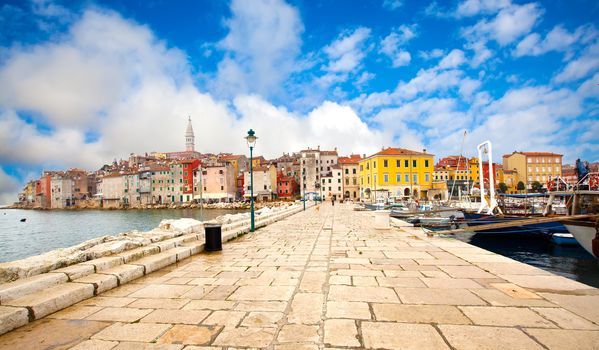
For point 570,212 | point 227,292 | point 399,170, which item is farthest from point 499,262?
point 399,170

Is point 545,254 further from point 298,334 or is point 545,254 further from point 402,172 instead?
point 402,172

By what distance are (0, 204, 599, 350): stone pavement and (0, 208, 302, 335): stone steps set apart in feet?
0.39

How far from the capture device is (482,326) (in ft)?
10.8

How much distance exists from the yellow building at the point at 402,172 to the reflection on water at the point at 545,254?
3194cm

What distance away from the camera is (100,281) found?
4.67 meters

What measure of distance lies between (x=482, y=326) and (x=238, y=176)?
9351 cm

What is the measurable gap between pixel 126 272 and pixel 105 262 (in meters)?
0.58

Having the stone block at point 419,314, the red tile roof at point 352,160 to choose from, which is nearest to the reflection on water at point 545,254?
the stone block at point 419,314

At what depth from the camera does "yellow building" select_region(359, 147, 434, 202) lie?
55344mm

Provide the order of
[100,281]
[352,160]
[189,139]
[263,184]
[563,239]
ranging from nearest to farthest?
[100,281] → [563,239] → [352,160] → [263,184] → [189,139]

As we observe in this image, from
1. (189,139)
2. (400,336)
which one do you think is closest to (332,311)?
(400,336)

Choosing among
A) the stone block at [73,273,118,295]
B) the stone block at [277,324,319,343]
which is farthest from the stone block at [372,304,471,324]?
the stone block at [73,273,118,295]

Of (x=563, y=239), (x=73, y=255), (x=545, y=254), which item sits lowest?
(x=545, y=254)

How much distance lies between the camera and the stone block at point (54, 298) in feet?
12.1
